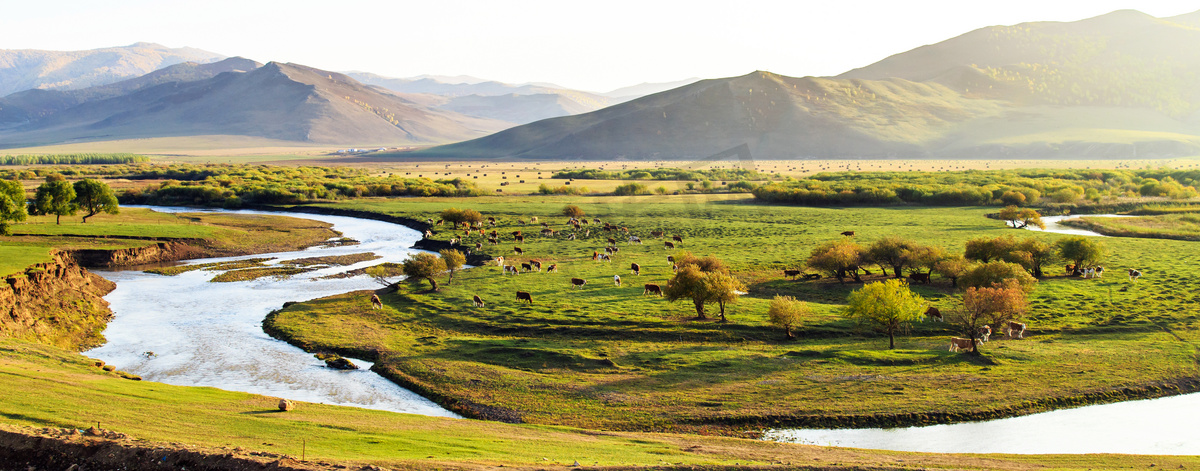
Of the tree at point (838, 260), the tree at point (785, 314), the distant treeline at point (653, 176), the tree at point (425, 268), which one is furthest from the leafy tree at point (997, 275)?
the distant treeline at point (653, 176)

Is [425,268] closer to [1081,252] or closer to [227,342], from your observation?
[227,342]

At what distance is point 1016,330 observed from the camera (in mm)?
31344

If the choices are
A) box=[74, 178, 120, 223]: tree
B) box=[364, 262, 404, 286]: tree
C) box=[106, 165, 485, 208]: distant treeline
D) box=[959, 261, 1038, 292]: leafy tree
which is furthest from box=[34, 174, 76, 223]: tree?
box=[959, 261, 1038, 292]: leafy tree

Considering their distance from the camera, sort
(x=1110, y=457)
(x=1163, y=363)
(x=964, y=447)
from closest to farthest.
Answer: (x=1110, y=457), (x=964, y=447), (x=1163, y=363)

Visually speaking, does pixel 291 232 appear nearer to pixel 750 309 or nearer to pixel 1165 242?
pixel 750 309

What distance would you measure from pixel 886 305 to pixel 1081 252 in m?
22.3

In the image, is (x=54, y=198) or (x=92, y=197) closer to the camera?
(x=54, y=198)

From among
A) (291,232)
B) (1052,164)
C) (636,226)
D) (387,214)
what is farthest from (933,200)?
(1052,164)

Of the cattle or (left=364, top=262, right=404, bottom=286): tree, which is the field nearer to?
the cattle

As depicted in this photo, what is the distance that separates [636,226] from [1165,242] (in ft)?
135

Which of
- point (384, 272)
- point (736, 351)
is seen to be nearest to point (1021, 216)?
point (736, 351)

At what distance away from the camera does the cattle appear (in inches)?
1228

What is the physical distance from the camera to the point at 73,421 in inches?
688

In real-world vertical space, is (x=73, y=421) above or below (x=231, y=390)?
above
